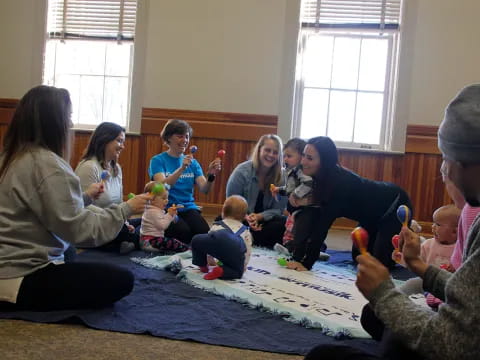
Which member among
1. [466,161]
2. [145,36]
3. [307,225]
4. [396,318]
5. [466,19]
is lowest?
[307,225]

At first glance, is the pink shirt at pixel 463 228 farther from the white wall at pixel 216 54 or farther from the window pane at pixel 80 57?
the window pane at pixel 80 57

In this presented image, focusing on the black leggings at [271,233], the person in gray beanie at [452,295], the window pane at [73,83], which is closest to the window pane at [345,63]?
the black leggings at [271,233]

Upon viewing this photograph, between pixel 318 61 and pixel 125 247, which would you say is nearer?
pixel 125 247

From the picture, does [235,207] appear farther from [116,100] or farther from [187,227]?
[116,100]

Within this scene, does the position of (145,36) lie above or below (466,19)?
below

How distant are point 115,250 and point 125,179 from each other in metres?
1.89

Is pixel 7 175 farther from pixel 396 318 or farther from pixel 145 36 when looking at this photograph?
pixel 145 36

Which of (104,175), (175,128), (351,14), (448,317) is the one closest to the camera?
(448,317)

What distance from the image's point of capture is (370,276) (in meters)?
1.06

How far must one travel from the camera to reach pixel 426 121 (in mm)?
4695

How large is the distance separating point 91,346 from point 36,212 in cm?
54

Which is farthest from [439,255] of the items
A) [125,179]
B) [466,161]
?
[125,179]

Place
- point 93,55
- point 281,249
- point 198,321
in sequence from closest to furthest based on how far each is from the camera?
point 198,321 < point 281,249 < point 93,55

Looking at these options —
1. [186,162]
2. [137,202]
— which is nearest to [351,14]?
[186,162]
